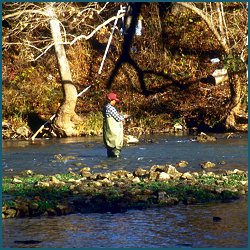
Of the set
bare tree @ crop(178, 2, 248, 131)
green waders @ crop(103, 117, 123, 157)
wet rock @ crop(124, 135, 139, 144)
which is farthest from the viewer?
bare tree @ crop(178, 2, 248, 131)

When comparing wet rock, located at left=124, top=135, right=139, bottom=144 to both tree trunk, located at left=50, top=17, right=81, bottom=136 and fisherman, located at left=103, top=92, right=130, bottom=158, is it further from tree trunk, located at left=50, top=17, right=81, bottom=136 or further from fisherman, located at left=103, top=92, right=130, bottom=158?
fisherman, located at left=103, top=92, right=130, bottom=158

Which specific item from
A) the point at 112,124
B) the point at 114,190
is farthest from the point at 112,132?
the point at 114,190

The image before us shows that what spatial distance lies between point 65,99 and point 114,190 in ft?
50.0

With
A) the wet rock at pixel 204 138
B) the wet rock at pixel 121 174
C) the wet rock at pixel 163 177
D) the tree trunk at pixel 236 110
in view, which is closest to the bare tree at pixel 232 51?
the tree trunk at pixel 236 110

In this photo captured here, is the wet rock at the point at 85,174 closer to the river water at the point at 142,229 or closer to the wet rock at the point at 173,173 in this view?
the river water at the point at 142,229

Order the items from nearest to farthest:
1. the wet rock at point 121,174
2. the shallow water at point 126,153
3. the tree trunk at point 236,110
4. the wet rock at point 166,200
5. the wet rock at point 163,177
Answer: the wet rock at point 166,200 < the wet rock at point 163,177 < the wet rock at point 121,174 < the shallow water at point 126,153 < the tree trunk at point 236,110

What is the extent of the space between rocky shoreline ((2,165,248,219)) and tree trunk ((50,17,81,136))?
38.6ft

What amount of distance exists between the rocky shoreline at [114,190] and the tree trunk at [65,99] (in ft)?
38.6

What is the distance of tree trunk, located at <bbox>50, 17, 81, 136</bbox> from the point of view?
28609mm

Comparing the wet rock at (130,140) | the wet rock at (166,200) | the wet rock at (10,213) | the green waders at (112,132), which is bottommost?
the wet rock at (10,213)

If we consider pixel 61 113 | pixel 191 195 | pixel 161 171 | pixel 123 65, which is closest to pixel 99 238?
pixel 191 195

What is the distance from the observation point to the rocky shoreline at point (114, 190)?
12.8 meters

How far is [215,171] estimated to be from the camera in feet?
56.6

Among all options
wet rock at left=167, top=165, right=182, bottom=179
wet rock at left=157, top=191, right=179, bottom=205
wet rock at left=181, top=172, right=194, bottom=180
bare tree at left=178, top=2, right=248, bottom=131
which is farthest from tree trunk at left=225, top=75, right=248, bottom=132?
wet rock at left=157, top=191, right=179, bottom=205
